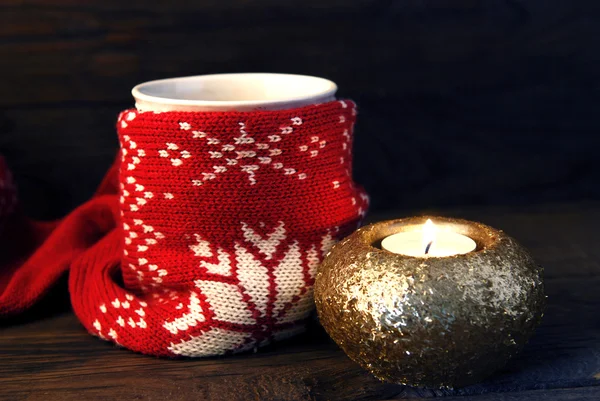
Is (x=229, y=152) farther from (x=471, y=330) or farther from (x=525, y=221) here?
(x=525, y=221)

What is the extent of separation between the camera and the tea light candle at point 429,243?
21.2 inches

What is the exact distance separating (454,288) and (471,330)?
3cm

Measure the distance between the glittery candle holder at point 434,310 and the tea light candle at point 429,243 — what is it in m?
0.03

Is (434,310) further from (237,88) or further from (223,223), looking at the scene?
(237,88)

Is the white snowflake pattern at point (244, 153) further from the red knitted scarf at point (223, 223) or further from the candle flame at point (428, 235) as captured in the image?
the candle flame at point (428, 235)

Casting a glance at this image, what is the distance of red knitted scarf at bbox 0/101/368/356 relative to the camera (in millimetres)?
557

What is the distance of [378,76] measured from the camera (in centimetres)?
88

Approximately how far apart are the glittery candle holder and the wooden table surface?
0.04 metres

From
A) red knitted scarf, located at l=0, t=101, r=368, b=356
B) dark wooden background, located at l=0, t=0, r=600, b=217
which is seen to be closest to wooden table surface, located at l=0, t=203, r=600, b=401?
red knitted scarf, located at l=0, t=101, r=368, b=356

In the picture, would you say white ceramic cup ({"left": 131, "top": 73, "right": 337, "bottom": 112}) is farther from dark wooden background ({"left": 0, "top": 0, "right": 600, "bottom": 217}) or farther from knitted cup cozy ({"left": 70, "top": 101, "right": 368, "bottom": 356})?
dark wooden background ({"left": 0, "top": 0, "right": 600, "bottom": 217})

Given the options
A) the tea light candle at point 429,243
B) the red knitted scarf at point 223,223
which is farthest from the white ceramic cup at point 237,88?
the tea light candle at point 429,243

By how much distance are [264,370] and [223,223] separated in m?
0.11

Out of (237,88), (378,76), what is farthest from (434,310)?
(378,76)

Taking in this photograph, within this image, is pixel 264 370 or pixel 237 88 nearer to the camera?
pixel 264 370
